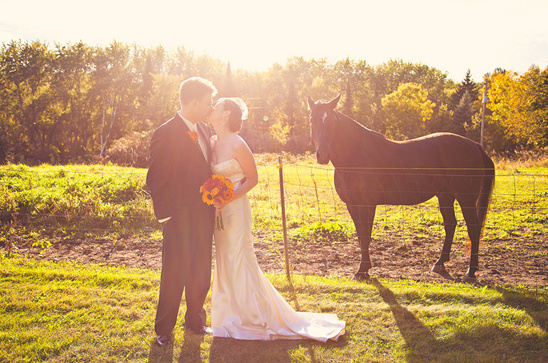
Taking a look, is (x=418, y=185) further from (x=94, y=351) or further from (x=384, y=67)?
(x=384, y=67)

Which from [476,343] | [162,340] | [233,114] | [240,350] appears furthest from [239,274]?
[476,343]

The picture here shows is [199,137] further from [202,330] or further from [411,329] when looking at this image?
[411,329]

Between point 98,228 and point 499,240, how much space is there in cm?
825

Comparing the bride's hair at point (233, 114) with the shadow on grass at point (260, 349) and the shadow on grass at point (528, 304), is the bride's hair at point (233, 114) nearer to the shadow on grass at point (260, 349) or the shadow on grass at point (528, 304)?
the shadow on grass at point (260, 349)

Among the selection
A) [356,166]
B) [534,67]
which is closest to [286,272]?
[356,166]

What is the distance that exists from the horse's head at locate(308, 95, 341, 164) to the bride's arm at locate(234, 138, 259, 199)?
5.23 feet

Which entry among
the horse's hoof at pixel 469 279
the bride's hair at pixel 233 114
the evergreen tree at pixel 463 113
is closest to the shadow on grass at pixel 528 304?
the horse's hoof at pixel 469 279

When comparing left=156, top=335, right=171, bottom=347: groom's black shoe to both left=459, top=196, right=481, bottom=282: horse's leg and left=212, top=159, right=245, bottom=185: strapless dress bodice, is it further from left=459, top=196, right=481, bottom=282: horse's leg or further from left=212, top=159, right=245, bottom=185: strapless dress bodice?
left=459, top=196, right=481, bottom=282: horse's leg

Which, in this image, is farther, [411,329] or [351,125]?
[351,125]

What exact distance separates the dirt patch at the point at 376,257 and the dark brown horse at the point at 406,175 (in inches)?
14.1

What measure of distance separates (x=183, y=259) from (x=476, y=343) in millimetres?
2960

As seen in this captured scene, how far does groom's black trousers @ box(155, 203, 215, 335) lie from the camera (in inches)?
134

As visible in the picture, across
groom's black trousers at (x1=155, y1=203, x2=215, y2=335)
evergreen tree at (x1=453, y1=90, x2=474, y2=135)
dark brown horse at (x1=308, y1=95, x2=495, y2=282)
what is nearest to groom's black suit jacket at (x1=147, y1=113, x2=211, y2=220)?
groom's black trousers at (x1=155, y1=203, x2=215, y2=335)

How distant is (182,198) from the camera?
11.0 ft
